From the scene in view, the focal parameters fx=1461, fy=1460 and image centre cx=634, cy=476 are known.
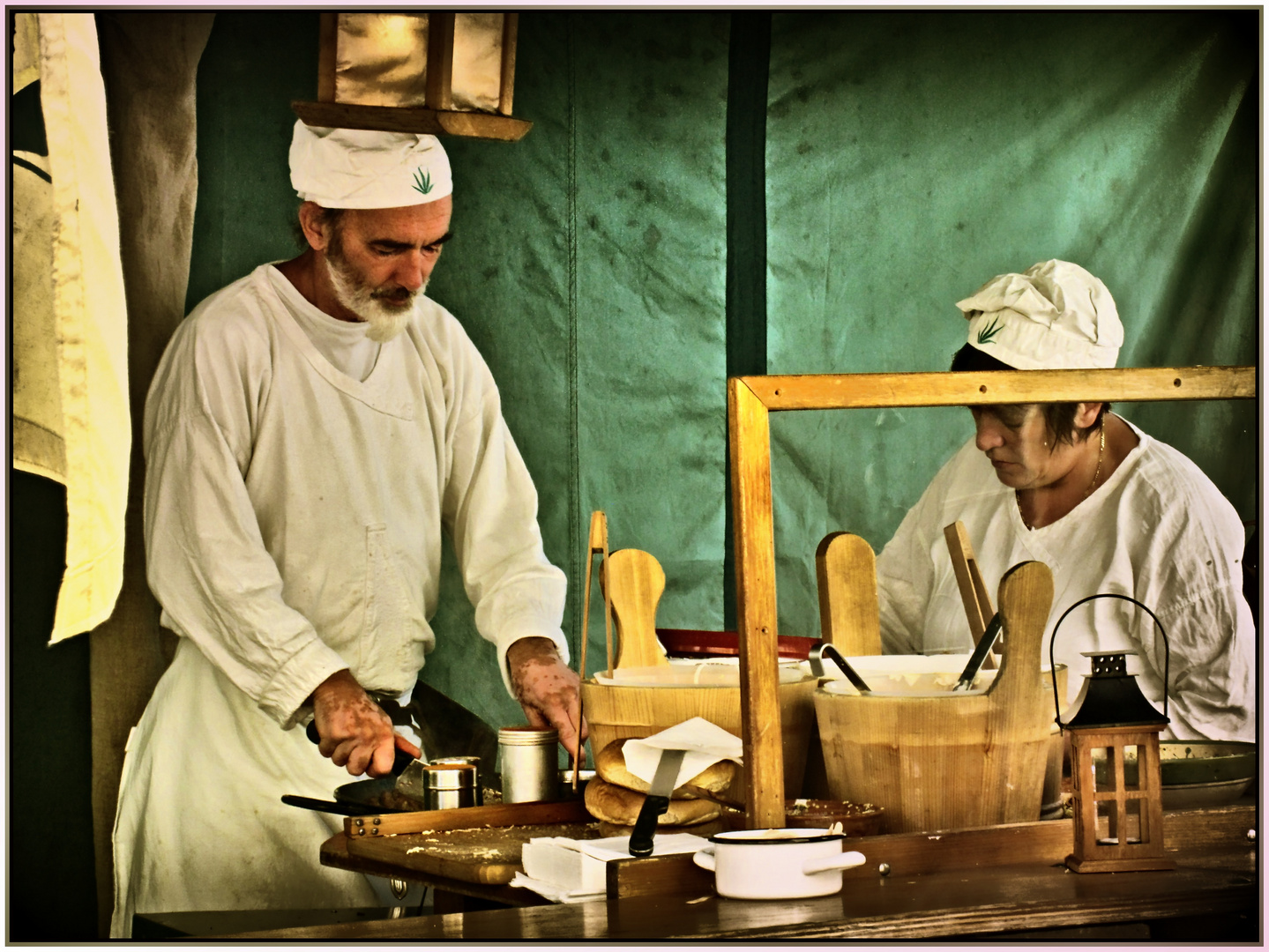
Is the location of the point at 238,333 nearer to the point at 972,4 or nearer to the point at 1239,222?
the point at 972,4

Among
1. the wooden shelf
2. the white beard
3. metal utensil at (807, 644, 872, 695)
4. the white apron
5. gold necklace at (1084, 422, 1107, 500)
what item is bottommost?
the white apron

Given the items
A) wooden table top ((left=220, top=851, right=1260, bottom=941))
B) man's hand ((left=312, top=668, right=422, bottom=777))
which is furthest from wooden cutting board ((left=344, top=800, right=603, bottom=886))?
man's hand ((left=312, top=668, right=422, bottom=777))

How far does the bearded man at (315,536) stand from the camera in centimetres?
285

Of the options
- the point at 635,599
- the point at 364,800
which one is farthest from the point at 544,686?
the point at 635,599

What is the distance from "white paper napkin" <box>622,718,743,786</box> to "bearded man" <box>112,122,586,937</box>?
109cm

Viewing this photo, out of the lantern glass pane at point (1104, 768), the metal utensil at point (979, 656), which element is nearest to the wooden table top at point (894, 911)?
the lantern glass pane at point (1104, 768)

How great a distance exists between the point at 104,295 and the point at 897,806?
6.18 feet

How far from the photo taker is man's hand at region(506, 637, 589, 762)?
2.99m

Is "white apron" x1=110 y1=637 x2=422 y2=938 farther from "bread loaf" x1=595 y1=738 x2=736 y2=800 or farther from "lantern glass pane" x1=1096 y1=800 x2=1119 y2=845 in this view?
"lantern glass pane" x1=1096 y1=800 x2=1119 y2=845

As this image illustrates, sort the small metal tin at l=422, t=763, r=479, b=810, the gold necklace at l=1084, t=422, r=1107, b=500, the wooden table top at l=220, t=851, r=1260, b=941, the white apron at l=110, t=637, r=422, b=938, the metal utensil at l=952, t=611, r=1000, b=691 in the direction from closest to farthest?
the wooden table top at l=220, t=851, r=1260, b=941 < the metal utensil at l=952, t=611, r=1000, b=691 < the gold necklace at l=1084, t=422, r=1107, b=500 < the small metal tin at l=422, t=763, r=479, b=810 < the white apron at l=110, t=637, r=422, b=938

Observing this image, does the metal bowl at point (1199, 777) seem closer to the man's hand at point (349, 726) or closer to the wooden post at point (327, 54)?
the man's hand at point (349, 726)

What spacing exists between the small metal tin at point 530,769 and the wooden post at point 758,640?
0.66m

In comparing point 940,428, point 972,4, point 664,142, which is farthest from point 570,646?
point 972,4

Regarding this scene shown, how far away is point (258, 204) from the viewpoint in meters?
2.90
